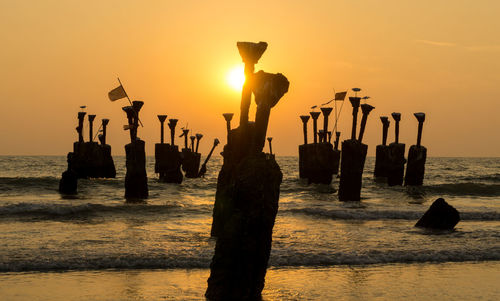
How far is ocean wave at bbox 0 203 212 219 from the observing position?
1010 inches

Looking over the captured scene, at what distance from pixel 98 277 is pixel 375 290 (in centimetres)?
513

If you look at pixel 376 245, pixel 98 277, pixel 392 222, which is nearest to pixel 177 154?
pixel 392 222

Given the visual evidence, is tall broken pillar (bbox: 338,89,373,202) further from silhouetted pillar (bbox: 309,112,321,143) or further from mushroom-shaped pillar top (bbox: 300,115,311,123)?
mushroom-shaped pillar top (bbox: 300,115,311,123)

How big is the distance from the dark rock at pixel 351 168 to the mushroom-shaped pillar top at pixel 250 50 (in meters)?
19.9

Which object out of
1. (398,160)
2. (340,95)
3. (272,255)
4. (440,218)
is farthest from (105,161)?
(272,255)

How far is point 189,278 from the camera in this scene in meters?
13.0

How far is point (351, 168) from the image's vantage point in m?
30.5

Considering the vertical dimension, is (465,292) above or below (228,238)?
below

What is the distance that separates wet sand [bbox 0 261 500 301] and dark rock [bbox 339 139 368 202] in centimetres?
1564

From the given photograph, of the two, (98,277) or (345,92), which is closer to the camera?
(98,277)

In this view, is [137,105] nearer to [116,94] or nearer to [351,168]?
[116,94]

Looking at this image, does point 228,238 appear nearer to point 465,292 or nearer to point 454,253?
point 465,292

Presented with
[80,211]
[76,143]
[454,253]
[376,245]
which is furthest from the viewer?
[76,143]

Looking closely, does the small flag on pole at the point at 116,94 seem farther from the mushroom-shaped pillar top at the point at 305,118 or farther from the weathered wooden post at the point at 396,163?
the mushroom-shaped pillar top at the point at 305,118
